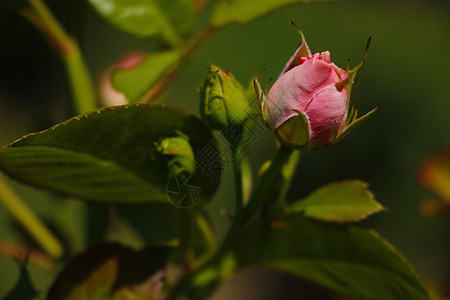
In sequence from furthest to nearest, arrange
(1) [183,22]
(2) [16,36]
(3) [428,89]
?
1. (3) [428,89]
2. (2) [16,36]
3. (1) [183,22]

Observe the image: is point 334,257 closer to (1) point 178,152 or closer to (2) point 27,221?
(1) point 178,152

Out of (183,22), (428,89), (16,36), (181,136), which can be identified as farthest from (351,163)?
(181,136)

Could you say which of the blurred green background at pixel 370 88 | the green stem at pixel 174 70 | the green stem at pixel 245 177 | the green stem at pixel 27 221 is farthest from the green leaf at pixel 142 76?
the blurred green background at pixel 370 88

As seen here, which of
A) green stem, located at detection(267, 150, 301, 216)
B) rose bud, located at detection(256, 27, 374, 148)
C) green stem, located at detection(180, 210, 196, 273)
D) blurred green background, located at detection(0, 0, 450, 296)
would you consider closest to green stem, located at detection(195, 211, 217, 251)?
green stem, located at detection(180, 210, 196, 273)

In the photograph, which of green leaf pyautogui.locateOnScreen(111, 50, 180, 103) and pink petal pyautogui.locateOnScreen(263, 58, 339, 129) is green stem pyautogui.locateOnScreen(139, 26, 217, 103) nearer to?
green leaf pyautogui.locateOnScreen(111, 50, 180, 103)

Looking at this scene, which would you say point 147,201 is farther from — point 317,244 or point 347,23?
point 347,23

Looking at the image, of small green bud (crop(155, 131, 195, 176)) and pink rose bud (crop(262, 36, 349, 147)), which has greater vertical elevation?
pink rose bud (crop(262, 36, 349, 147))

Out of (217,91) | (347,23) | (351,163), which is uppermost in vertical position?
(217,91)
